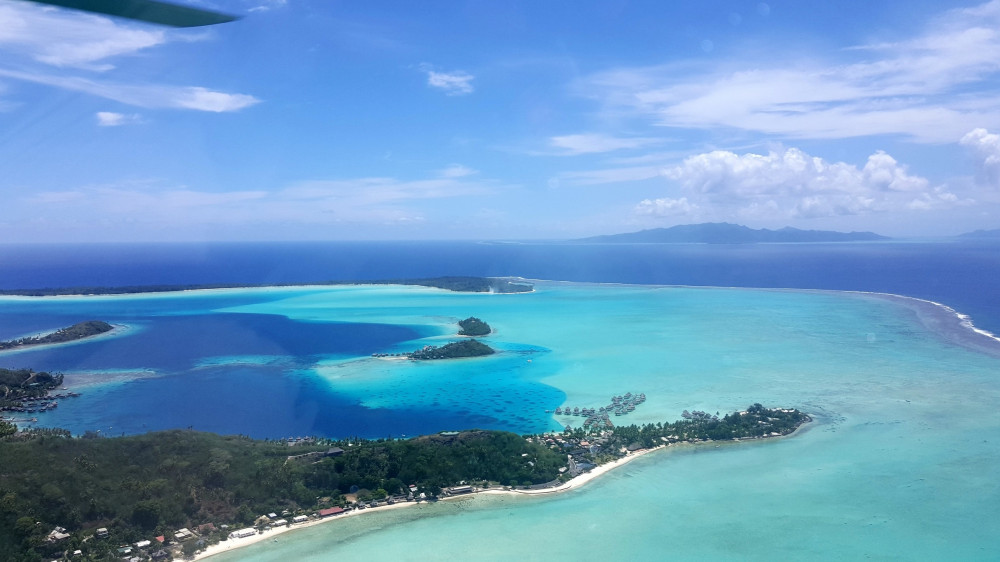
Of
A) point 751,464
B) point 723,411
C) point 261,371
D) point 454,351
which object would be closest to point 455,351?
point 454,351

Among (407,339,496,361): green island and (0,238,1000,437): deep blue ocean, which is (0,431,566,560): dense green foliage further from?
(407,339,496,361): green island

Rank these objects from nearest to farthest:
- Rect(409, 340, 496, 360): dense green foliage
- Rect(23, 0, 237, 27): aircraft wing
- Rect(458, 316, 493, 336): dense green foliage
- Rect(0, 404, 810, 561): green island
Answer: Rect(23, 0, 237, 27): aircraft wing, Rect(0, 404, 810, 561): green island, Rect(409, 340, 496, 360): dense green foliage, Rect(458, 316, 493, 336): dense green foliage

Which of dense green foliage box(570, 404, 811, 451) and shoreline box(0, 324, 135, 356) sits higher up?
shoreline box(0, 324, 135, 356)

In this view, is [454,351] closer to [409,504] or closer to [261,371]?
[261,371]

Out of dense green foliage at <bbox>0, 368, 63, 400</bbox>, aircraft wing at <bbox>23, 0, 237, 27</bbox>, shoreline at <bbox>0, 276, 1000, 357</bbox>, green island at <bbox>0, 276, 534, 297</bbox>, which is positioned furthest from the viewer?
green island at <bbox>0, 276, 534, 297</bbox>

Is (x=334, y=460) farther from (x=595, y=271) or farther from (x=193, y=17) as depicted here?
(x=595, y=271)

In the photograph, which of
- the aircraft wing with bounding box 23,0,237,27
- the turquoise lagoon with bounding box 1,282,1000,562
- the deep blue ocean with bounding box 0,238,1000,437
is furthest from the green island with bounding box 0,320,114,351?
the aircraft wing with bounding box 23,0,237,27

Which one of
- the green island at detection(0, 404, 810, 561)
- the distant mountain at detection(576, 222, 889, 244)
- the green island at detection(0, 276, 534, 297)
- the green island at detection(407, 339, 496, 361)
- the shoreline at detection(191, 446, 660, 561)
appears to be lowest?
the shoreline at detection(191, 446, 660, 561)
